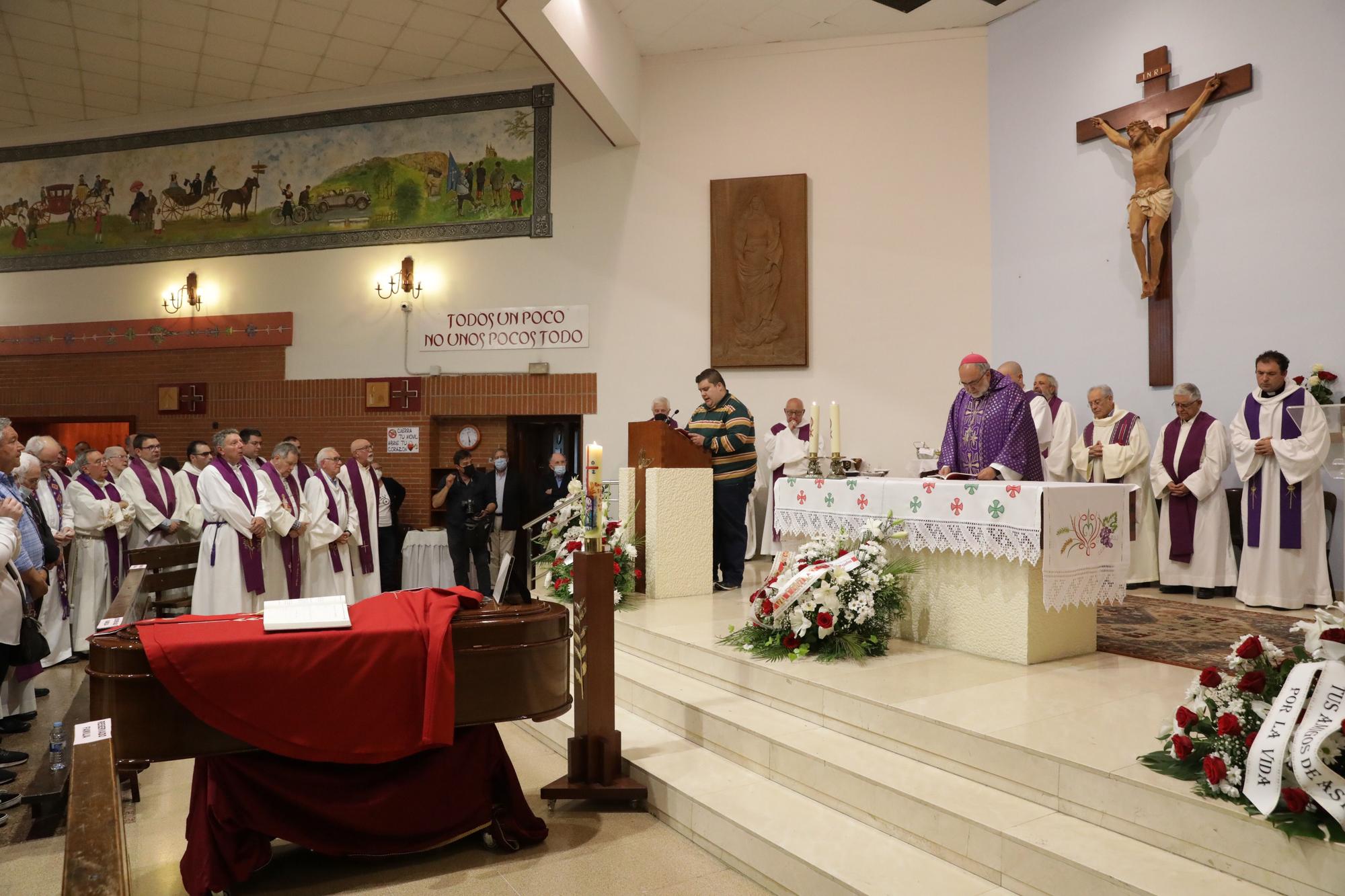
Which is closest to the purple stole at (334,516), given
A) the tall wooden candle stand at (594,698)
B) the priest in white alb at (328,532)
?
the priest in white alb at (328,532)

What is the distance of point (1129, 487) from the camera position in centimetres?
474

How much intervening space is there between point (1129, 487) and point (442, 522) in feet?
25.7

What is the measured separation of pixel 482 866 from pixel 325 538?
5.08 meters

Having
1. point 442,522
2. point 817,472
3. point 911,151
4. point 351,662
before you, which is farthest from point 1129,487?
point 442,522

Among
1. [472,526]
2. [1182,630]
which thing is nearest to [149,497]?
[472,526]

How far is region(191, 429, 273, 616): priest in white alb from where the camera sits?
7.02 m

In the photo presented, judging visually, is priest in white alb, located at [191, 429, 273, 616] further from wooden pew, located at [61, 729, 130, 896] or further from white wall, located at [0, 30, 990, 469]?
wooden pew, located at [61, 729, 130, 896]

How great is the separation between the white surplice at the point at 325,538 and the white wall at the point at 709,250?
2.89m

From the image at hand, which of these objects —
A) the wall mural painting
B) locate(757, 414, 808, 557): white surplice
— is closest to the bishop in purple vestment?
locate(757, 414, 808, 557): white surplice

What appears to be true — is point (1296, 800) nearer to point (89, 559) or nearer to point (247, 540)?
point (247, 540)

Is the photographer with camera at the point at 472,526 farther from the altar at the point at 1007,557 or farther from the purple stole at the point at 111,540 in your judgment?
the altar at the point at 1007,557

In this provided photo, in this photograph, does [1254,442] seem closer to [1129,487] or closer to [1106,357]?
[1106,357]

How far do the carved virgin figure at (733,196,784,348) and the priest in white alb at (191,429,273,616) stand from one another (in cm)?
507

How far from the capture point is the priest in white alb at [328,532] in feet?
26.2
